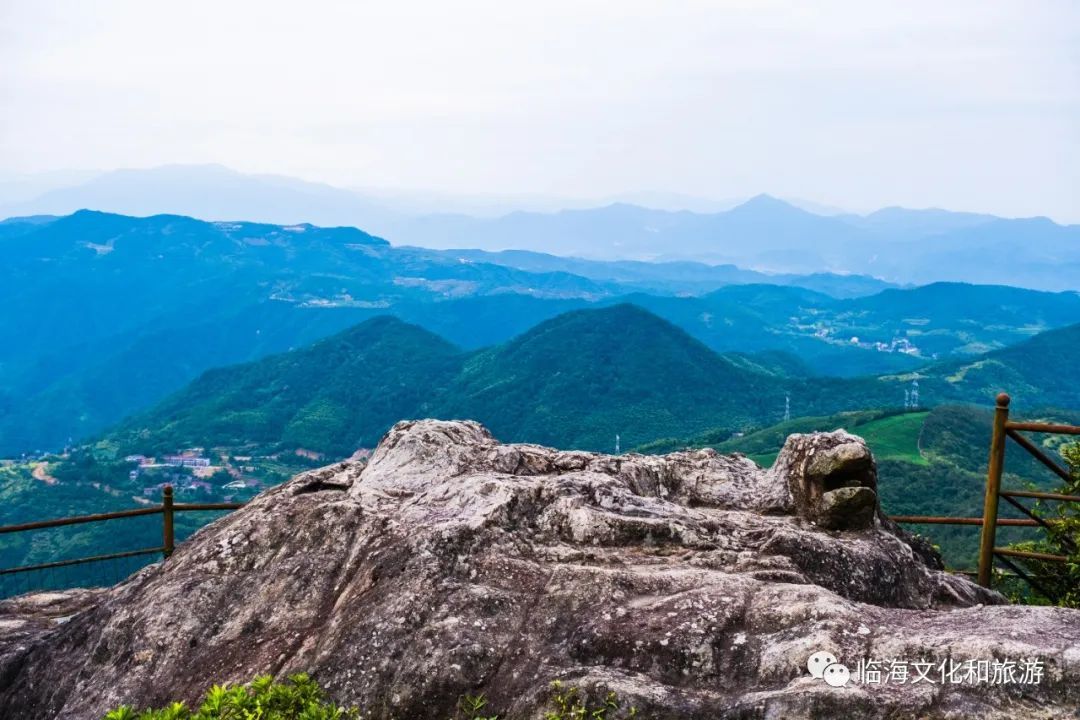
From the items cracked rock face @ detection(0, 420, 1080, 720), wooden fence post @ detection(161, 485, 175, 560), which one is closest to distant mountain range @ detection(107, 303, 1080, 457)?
wooden fence post @ detection(161, 485, 175, 560)

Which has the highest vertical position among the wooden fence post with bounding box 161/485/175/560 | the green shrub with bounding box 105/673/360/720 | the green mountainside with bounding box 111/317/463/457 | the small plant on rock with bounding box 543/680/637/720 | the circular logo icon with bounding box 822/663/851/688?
the circular logo icon with bounding box 822/663/851/688

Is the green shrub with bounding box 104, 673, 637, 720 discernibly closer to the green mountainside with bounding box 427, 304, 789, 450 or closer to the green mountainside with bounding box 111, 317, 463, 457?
the green mountainside with bounding box 427, 304, 789, 450

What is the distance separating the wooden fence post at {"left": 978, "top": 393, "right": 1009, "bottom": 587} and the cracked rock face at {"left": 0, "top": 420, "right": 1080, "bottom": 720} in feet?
3.33

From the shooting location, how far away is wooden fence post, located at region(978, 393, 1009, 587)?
1025cm

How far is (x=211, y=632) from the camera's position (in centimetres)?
837

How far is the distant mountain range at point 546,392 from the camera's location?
154m

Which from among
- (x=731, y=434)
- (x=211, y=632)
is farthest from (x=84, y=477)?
(x=211, y=632)

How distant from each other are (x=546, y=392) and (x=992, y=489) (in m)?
158

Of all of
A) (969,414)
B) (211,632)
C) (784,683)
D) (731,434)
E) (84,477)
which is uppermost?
(784,683)

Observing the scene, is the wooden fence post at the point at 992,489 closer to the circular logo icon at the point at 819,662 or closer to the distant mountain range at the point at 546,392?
the circular logo icon at the point at 819,662

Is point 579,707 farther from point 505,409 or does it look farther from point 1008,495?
point 505,409

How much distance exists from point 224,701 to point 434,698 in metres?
1.65

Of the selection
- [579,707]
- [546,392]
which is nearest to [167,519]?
[579,707]

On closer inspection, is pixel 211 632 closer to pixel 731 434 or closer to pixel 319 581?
pixel 319 581
